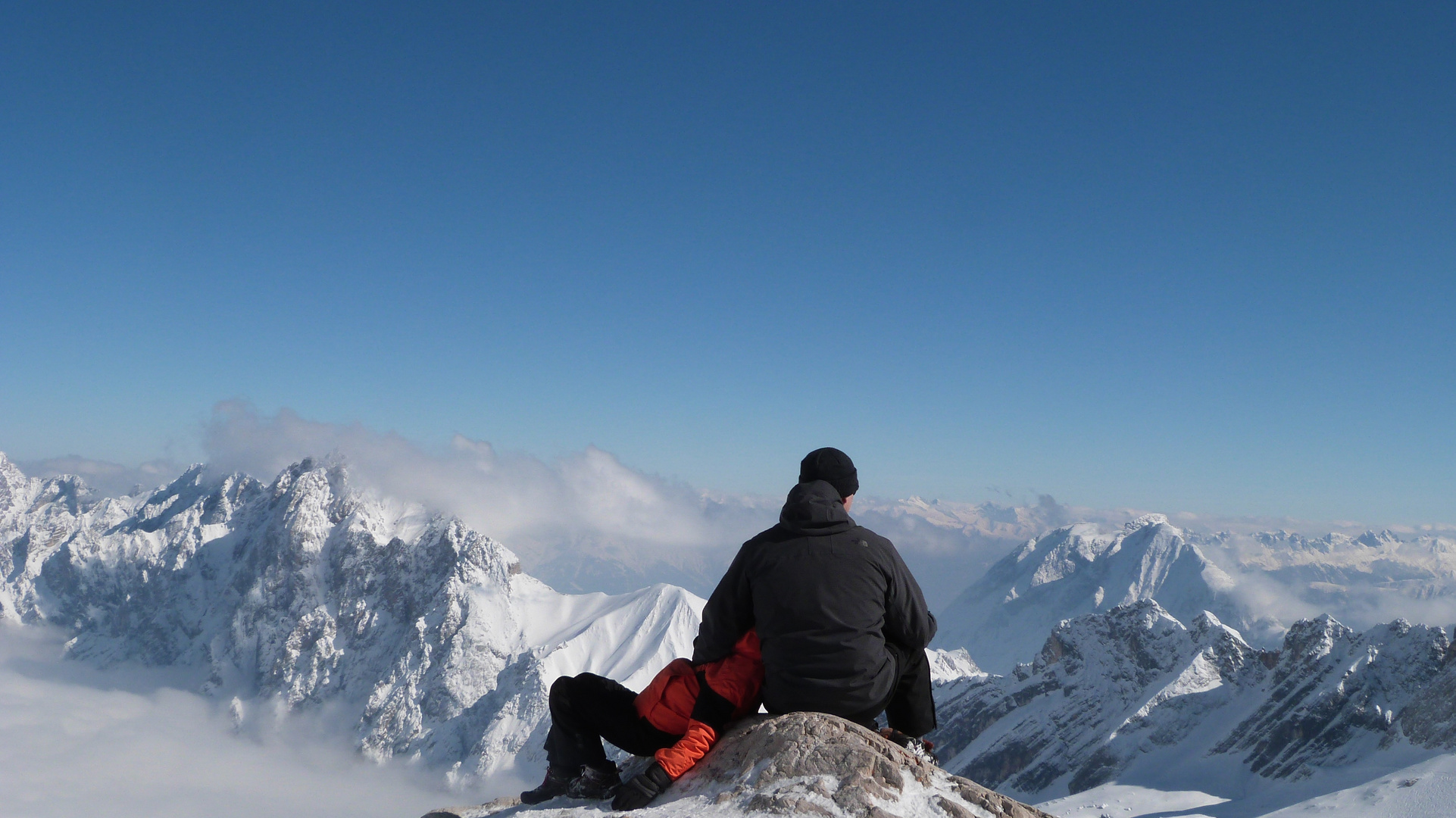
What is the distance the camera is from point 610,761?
6750mm

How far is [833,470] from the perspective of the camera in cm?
674

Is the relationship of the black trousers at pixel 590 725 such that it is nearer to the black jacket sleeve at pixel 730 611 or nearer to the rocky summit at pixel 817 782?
the rocky summit at pixel 817 782

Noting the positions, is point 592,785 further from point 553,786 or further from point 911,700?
point 911,700

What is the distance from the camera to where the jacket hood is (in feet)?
20.1

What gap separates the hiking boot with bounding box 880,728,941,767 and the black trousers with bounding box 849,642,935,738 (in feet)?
0.60

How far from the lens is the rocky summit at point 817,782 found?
5.28 m

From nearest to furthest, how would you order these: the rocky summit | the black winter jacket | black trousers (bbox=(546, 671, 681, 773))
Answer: the rocky summit < the black winter jacket < black trousers (bbox=(546, 671, 681, 773))

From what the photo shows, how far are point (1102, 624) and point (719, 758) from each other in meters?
176

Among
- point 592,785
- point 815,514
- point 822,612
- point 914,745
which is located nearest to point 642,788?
point 592,785

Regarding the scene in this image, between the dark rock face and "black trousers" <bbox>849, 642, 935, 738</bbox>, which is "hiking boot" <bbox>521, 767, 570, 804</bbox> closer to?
"black trousers" <bbox>849, 642, 935, 738</bbox>

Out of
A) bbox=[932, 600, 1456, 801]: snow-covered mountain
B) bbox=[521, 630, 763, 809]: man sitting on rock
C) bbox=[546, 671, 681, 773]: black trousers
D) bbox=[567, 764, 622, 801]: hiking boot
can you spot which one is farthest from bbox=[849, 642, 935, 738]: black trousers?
bbox=[932, 600, 1456, 801]: snow-covered mountain

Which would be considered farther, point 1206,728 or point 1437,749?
point 1206,728

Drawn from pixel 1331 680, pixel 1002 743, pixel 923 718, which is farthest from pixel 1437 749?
pixel 923 718

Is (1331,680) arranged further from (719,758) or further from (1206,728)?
(719,758)
